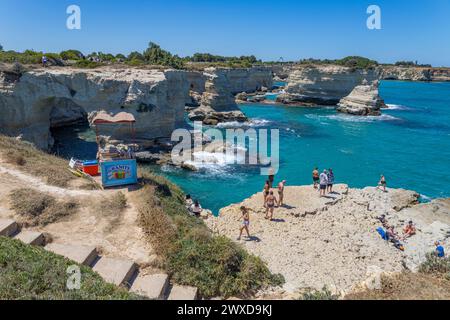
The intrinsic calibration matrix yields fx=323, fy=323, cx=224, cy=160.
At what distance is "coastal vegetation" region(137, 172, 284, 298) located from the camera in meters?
8.12

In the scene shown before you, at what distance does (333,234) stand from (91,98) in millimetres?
22851

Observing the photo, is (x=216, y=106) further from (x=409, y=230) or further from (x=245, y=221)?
(x=245, y=221)

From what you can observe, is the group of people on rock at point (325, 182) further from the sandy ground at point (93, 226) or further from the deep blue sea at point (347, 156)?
the sandy ground at point (93, 226)

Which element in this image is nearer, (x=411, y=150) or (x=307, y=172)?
(x=307, y=172)

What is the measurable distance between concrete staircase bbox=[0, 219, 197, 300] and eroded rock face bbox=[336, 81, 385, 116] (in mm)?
54842

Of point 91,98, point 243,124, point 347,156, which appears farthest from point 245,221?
point 243,124

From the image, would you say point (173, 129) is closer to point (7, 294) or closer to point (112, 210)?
point (112, 210)

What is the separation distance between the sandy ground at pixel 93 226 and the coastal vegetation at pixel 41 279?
145 centimetres

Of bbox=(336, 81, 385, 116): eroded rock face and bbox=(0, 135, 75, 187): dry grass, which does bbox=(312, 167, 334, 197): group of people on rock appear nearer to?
bbox=(0, 135, 75, 187): dry grass

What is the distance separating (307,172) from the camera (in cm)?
2675

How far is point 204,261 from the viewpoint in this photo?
862cm

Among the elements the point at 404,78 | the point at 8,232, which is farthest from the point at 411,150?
the point at 404,78

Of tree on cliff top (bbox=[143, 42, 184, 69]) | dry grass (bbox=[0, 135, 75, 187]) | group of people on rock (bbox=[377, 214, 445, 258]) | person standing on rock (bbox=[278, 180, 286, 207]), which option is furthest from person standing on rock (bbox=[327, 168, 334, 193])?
tree on cliff top (bbox=[143, 42, 184, 69])
